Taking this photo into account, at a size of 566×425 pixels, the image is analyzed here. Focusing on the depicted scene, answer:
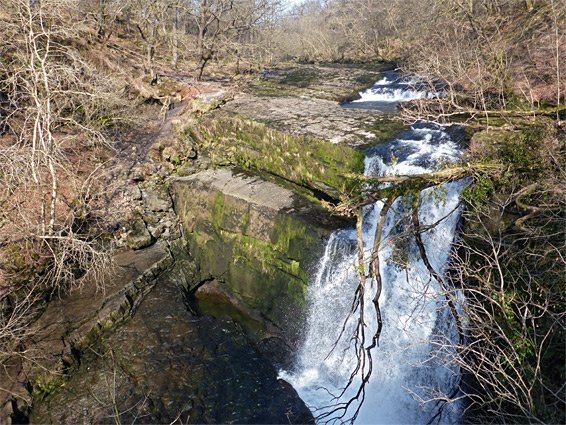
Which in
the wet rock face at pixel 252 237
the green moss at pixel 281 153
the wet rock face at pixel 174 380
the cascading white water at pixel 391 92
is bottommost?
the wet rock face at pixel 174 380

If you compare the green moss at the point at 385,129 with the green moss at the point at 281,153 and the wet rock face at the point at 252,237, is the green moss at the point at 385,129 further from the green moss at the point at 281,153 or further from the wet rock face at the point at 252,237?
the wet rock face at the point at 252,237

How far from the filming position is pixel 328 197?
7.56m

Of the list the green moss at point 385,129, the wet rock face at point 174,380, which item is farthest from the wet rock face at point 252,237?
the green moss at point 385,129

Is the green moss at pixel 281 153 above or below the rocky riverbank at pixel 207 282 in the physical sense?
above

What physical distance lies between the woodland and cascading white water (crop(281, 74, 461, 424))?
0.29 meters

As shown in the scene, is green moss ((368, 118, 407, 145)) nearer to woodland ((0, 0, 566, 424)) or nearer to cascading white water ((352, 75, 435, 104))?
woodland ((0, 0, 566, 424))

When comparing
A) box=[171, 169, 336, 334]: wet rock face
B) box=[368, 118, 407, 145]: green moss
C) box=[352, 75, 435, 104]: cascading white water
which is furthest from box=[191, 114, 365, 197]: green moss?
box=[352, 75, 435, 104]: cascading white water

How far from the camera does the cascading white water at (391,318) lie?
18.4ft

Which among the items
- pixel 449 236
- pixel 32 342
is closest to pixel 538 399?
pixel 449 236

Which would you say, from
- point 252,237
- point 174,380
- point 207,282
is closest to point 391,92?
point 252,237

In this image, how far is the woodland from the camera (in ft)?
14.3

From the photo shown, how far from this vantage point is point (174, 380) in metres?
5.96

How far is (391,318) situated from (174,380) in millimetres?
3828

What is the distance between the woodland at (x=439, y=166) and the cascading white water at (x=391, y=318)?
29 centimetres
